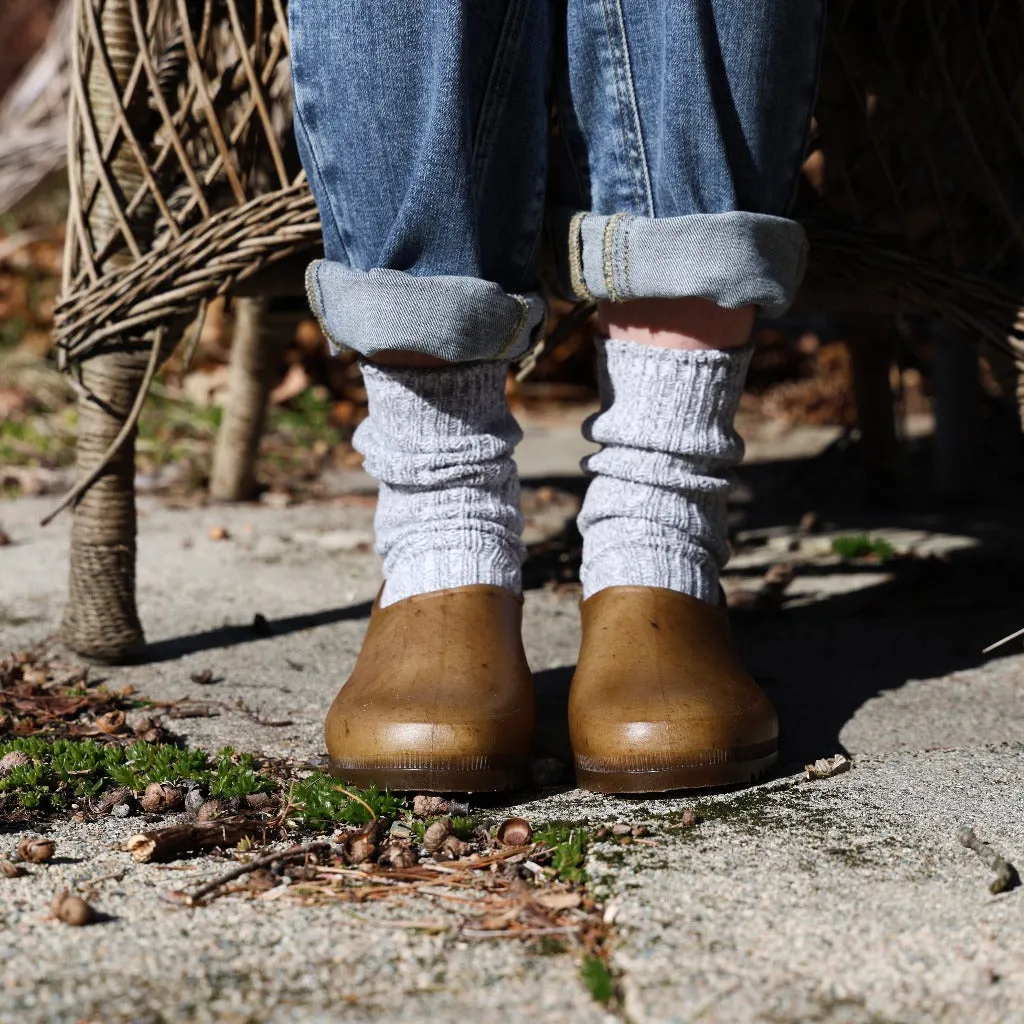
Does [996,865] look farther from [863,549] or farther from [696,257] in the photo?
[863,549]

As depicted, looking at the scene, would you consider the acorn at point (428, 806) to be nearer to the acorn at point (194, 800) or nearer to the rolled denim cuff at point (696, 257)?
the acorn at point (194, 800)

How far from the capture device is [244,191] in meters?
1.25

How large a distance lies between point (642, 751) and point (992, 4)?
849mm

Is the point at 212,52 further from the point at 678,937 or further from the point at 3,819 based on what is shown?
the point at 678,937

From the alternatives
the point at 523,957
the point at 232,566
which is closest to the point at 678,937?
the point at 523,957

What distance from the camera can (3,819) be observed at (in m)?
0.92

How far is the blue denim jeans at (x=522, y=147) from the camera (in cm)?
99

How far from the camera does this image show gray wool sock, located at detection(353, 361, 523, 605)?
1083 mm

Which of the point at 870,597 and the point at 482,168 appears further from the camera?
the point at 870,597

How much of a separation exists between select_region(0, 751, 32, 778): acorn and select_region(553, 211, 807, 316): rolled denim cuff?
615mm

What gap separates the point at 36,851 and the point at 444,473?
449 mm

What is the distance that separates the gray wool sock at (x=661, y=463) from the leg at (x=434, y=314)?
9 cm

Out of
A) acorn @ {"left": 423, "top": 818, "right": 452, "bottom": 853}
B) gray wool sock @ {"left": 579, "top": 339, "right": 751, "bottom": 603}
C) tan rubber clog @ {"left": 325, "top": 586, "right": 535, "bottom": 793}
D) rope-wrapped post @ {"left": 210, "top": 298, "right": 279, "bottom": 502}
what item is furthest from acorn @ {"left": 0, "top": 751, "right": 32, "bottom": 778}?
rope-wrapped post @ {"left": 210, "top": 298, "right": 279, "bottom": 502}

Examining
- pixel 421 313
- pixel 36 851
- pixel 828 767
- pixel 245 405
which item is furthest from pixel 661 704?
pixel 245 405
